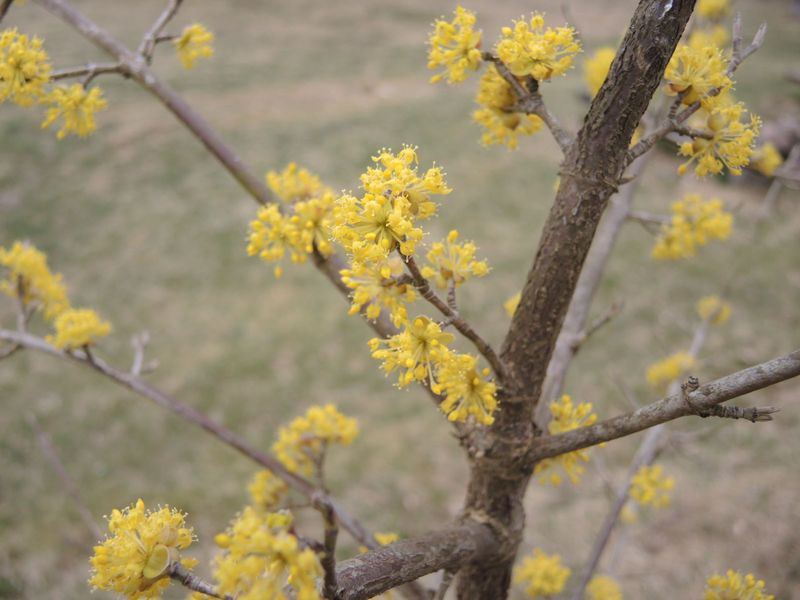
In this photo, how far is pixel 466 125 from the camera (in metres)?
12.0

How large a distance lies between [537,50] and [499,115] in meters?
0.27

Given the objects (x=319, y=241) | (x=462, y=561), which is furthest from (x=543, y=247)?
(x=462, y=561)

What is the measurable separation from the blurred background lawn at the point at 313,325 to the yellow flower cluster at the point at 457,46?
1133mm

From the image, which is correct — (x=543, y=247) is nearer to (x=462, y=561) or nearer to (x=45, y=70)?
(x=462, y=561)

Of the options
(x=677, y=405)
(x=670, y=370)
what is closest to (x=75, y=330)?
(x=677, y=405)

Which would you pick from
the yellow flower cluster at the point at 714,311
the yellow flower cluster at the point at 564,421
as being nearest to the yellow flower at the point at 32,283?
the yellow flower cluster at the point at 564,421

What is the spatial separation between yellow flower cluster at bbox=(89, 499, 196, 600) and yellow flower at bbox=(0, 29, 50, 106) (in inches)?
51.5

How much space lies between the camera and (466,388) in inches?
59.2

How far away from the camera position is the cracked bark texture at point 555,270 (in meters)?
1.34

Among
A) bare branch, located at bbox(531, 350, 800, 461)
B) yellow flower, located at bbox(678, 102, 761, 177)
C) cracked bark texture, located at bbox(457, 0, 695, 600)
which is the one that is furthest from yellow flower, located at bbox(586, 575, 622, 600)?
yellow flower, located at bbox(678, 102, 761, 177)

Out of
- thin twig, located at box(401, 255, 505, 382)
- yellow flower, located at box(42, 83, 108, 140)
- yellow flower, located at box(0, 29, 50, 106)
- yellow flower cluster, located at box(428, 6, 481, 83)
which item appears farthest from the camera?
yellow flower, located at box(42, 83, 108, 140)

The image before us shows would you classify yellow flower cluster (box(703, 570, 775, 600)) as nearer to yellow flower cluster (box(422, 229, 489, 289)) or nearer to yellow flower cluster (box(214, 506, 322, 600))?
yellow flower cluster (box(422, 229, 489, 289))

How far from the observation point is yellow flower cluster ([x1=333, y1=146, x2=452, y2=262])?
1.24 m

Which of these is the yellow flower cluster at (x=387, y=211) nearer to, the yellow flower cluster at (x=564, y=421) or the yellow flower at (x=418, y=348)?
the yellow flower at (x=418, y=348)
